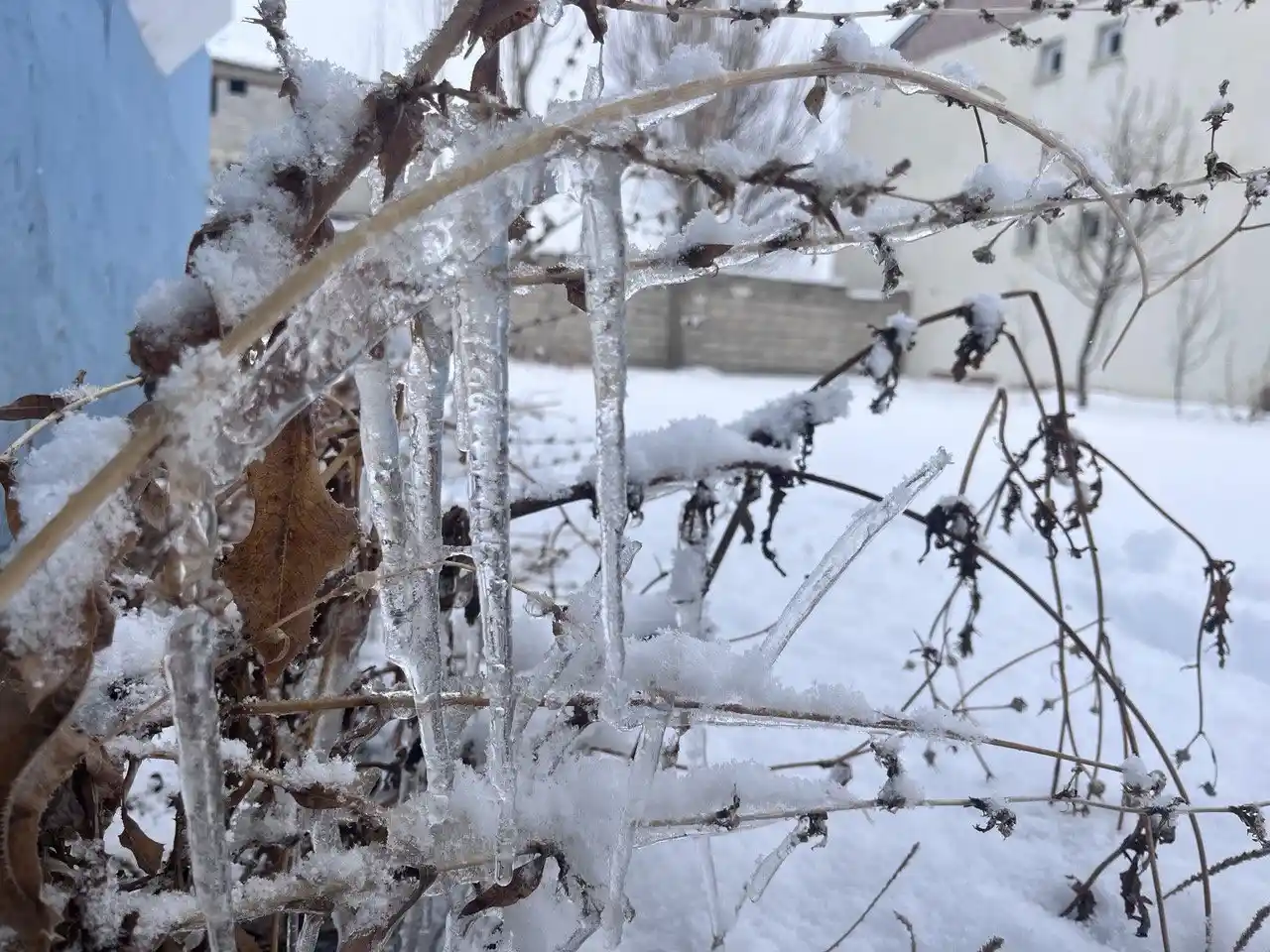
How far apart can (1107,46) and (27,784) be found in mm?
13078

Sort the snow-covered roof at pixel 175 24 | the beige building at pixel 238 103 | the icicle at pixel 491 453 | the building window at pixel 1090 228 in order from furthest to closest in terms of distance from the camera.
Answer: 1. the building window at pixel 1090 228
2. the beige building at pixel 238 103
3. the snow-covered roof at pixel 175 24
4. the icicle at pixel 491 453

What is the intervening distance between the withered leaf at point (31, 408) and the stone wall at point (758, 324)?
12183 millimetres

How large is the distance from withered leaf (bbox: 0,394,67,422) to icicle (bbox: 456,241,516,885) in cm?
28

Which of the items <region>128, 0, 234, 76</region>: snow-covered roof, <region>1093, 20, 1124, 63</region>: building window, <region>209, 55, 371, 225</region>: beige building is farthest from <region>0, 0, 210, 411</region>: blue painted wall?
<region>1093, 20, 1124, 63</region>: building window

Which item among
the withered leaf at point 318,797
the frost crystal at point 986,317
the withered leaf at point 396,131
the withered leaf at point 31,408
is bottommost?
the withered leaf at point 318,797

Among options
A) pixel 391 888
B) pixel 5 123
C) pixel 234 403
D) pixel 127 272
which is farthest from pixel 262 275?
pixel 127 272

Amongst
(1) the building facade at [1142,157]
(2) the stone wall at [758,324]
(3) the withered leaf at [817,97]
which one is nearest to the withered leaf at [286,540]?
(3) the withered leaf at [817,97]

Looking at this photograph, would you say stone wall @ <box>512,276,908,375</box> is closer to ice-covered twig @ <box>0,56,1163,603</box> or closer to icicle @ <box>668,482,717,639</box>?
icicle @ <box>668,482,717,639</box>

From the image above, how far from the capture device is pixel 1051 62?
11.1 m

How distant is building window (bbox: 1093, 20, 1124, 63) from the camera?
33.7ft

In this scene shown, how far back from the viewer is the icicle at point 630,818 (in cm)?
55

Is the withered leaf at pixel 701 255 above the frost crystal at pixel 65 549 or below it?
above

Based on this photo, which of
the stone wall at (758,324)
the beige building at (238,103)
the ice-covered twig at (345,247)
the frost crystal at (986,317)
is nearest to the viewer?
the ice-covered twig at (345,247)

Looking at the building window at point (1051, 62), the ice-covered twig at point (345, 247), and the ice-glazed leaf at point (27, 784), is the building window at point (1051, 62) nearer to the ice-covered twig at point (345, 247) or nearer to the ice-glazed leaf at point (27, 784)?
the ice-covered twig at point (345, 247)
